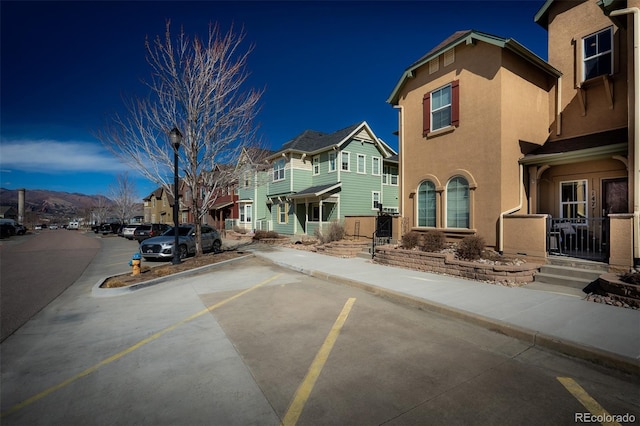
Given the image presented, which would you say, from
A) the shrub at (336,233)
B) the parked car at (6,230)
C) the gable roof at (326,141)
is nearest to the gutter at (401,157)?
the shrub at (336,233)

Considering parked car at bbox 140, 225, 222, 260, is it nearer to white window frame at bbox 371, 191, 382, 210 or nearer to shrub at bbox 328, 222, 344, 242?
shrub at bbox 328, 222, 344, 242

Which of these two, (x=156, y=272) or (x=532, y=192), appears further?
(x=532, y=192)

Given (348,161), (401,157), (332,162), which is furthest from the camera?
(332,162)

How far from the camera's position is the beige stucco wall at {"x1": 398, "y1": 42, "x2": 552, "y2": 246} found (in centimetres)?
1052

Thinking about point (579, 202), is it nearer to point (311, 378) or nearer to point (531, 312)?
point (531, 312)

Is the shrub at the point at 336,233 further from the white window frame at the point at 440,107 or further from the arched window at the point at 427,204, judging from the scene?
the white window frame at the point at 440,107


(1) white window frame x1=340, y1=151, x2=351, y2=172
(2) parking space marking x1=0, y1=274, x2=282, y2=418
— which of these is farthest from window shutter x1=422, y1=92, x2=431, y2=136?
(1) white window frame x1=340, y1=151, x2=351, y2=172

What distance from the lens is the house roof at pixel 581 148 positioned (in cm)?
891

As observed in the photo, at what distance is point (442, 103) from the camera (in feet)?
41.4

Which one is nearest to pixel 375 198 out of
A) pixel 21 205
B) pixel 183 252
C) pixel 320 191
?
pixel 320 191

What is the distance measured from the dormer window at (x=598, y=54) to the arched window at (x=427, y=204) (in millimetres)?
6322

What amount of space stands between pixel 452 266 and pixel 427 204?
4.28 m

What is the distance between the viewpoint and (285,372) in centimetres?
379

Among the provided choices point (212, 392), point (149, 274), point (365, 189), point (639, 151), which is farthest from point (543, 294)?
point (365, 189)
